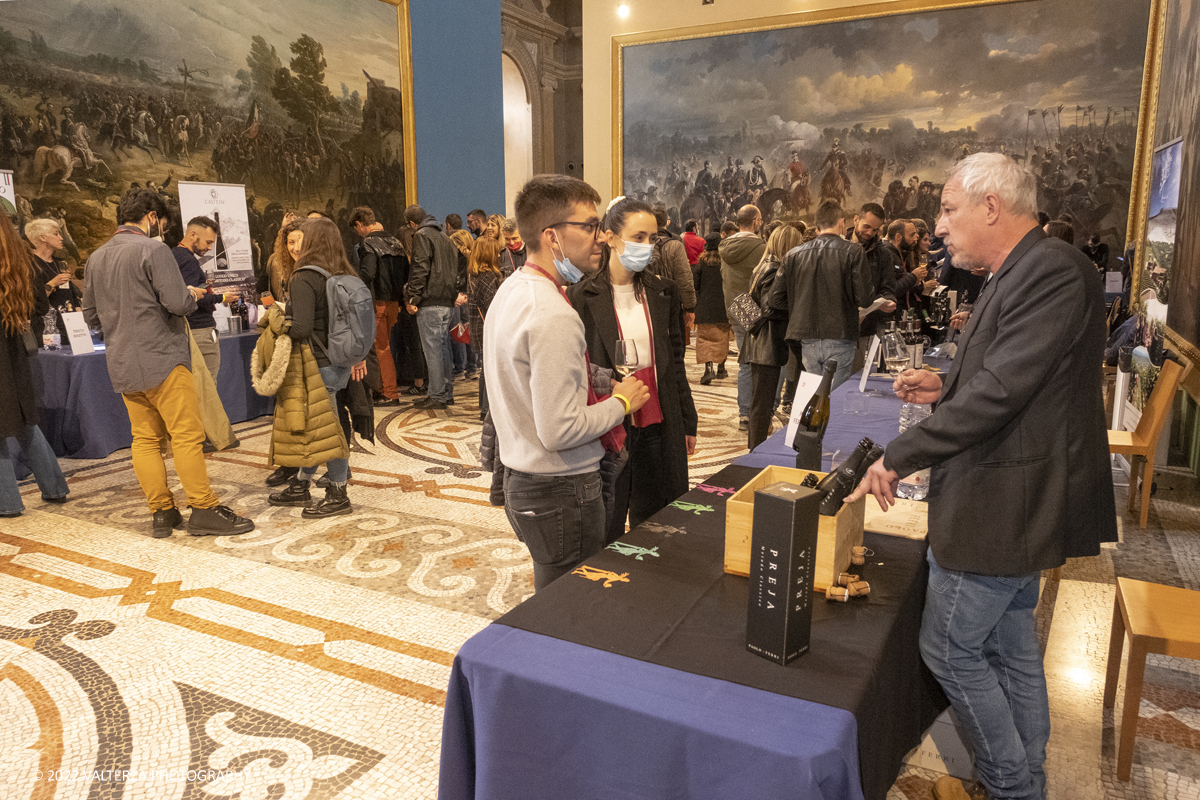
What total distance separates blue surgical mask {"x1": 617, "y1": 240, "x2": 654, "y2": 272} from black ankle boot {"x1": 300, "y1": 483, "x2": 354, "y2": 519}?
8.53 feet

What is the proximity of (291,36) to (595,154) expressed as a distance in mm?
7262

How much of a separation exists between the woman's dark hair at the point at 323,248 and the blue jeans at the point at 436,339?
2856mm

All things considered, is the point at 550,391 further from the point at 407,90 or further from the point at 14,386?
the point at 407,90

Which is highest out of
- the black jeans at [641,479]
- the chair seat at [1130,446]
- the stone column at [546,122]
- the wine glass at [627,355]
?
the stone column at [546,122]

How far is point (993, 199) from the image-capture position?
1.57 m

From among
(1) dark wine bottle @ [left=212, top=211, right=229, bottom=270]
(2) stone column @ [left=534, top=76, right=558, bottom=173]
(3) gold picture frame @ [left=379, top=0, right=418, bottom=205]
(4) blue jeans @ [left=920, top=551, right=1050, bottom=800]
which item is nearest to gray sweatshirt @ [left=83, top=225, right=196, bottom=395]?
(4) blue jeans @ [left=920, top=551, right=1050, bottom=800]

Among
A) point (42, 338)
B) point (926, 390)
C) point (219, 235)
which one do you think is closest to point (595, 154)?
point (219, 235)

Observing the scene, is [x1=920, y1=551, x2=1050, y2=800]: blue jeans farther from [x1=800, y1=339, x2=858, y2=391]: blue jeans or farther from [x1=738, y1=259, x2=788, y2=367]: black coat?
[x1=738, y1=259, x2=788, y2=367]: black coat

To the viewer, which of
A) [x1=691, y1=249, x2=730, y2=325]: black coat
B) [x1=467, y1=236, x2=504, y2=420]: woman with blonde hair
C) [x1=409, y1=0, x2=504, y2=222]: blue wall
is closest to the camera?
[x1=467, y1=236, x2=504, y2=420]: woman with blonde hair

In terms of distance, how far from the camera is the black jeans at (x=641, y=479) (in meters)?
2.79

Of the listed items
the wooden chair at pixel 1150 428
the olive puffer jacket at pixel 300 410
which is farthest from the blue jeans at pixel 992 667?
the olive puffer jacket at pixel 300 410

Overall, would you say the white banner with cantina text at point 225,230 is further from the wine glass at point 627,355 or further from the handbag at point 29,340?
the wine glass at point 627,355

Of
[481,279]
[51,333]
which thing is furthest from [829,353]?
[51,333]

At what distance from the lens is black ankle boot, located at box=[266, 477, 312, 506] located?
460 cm
